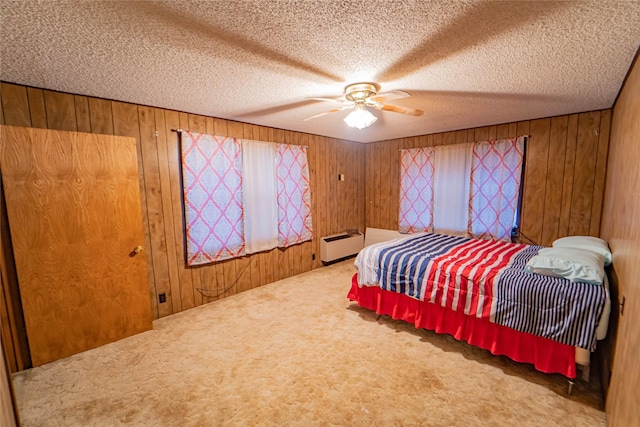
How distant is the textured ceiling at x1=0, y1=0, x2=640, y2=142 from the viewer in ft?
4.37

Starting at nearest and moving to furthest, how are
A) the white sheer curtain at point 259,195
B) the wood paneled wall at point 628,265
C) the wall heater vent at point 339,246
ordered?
the wood paneled wall at point 628,265, the white sheer curtain at point 259,195, the wall heater vent at point 339,246

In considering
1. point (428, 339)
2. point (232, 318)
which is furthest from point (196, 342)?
point (428, 339)

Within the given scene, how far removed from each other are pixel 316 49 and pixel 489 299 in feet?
7.50

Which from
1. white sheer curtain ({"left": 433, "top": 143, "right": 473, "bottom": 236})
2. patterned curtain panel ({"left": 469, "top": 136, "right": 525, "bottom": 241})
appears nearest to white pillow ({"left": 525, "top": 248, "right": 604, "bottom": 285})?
patterned curtain panel ({"left": 469, "top": 136, "right": 525, "bottom": 241})

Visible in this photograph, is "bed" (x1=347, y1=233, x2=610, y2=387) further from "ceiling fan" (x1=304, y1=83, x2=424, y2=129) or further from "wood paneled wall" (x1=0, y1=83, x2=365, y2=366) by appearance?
"wood paneled wall" (x1=0, y1=83, x2=365, y2=366)

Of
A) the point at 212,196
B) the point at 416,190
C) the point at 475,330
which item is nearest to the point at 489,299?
the point at 475,330

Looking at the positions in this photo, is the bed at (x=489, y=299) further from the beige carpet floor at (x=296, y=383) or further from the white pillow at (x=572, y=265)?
the beige carpet floor at (x=296, y=383)

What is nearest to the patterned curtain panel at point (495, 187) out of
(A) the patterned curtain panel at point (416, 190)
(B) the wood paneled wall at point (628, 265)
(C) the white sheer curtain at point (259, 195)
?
(A) the patterned curtain panel at point (416, 190)

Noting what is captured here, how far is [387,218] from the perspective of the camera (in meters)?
5.30

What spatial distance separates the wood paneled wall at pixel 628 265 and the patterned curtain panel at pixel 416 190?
243 cm

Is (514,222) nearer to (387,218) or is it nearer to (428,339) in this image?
(387,218)

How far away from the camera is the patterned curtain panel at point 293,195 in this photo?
4102mm

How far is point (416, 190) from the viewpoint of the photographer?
15.6 feet

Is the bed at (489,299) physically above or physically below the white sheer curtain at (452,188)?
below
